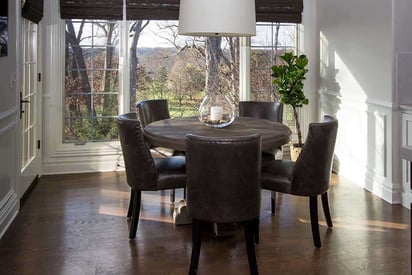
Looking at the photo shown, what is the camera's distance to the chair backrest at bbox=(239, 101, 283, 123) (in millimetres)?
4363

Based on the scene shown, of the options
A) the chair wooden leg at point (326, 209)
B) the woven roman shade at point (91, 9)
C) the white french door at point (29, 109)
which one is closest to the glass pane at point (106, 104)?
the white french door at point (29, 109)

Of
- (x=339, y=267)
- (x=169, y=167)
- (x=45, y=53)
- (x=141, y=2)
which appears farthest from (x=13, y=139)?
(x=339, y=267)

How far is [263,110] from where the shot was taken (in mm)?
4469

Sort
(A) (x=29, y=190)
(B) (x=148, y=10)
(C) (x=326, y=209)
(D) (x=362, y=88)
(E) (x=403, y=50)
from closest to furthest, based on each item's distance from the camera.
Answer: (C) (x=326, y=209) → (E) (x=403, y=50) → (A) (x=29, y=190) → (D) (x=362, y=88) → (B) (x=148, y=10)

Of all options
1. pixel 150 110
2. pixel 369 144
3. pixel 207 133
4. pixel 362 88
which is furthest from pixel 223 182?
pixel 362 88

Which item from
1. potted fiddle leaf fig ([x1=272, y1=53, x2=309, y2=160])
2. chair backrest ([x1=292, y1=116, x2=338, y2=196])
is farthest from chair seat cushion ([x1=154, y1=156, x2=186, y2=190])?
potted fiddle leaf fig ([x1=272, y1=53, x2=309, y2=160])

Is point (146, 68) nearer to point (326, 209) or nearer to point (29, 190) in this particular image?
point (29, 190)

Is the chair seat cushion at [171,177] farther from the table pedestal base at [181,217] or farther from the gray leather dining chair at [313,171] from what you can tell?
the gray leather dining chair at [313,171]

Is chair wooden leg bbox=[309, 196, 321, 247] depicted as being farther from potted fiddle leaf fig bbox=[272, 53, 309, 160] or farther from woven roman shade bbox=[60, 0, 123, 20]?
woven roman shade bbox=[60, 0, 123, 20]

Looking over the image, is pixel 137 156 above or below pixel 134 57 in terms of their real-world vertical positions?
below

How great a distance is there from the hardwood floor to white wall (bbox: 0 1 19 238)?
151 mm

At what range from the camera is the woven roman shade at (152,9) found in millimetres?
5328

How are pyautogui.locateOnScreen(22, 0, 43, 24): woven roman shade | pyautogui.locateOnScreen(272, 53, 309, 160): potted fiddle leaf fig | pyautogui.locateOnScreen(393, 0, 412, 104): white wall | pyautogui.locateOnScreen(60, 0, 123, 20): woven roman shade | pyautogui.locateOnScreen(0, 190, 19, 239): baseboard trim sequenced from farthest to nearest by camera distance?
pyautogui.locateOnScreen(272, 53, 309, 160): potted fiddle leaf fig, pyautogui.locateOnScreen(60, 0, 123, 20): woven roman shade, pyautogui.locateOnScreen(22, 0, 43, 24): woven roman shade, pyautogui.locateOnScreen(393, 0, 412, 104): white wall, pyautogui.locateOnScreen(0, 190, 19, 239): baseboard trim

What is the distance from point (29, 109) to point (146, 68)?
1539 millimetres
